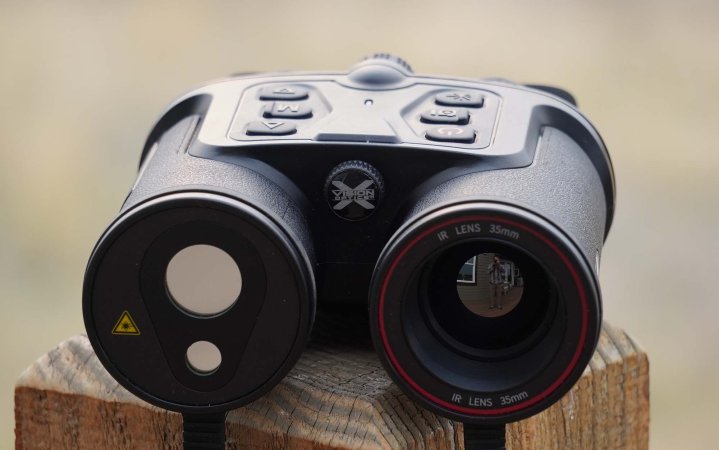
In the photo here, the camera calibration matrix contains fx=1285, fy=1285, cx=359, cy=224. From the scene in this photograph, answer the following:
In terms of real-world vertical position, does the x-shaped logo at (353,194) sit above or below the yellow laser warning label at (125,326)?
above

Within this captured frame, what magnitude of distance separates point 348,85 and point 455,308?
1.22 feet

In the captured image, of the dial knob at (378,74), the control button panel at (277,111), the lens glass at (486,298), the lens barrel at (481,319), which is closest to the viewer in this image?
the lens barrel at (481,319)

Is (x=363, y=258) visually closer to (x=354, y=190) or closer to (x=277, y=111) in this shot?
(x=354, y=190)

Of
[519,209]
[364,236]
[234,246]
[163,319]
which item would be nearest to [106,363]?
[163,319]

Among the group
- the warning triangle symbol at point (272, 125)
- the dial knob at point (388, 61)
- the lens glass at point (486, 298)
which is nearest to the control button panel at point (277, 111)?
the warning triangle symbol at point (272, 125)

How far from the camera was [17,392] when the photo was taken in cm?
158

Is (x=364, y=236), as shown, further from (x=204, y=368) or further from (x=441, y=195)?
(x=204, y=368)

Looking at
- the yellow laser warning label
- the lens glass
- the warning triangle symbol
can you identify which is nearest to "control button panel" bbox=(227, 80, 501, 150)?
the warning triangle symbol

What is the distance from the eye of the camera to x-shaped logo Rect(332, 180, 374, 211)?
155cm

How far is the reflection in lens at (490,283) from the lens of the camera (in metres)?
1.45

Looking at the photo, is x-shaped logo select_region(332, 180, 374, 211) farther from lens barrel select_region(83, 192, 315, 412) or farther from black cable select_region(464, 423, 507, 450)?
black cable select_region(464, 423, 507, 450)

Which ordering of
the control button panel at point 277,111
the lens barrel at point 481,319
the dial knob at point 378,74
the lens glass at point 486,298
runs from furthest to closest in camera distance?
the dial knob at point 378,74, the control button panel at point 277,111, the lens glass at point 486,298, the lens barrel at point 481,319

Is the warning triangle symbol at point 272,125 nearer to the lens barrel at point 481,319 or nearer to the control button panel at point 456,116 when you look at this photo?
the control button panel at point 456,116

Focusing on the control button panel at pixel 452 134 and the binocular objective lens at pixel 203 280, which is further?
the control button panel at pixel 452 134
